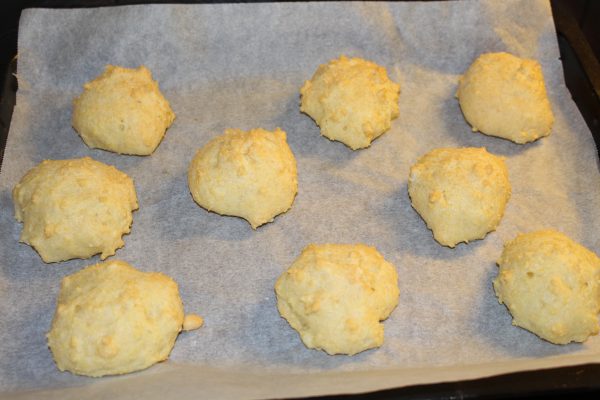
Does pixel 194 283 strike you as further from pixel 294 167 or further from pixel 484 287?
pixel 484 287

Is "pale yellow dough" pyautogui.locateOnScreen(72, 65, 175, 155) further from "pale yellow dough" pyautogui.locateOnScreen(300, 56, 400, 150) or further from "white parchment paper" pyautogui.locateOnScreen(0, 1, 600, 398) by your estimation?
"pale yellow dough" pyautogui.locateOnScreen(300, 56, 400, 150)

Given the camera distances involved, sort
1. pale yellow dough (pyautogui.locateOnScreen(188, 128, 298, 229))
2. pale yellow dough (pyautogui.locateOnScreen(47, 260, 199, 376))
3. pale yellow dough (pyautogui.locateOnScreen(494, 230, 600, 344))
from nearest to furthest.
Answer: pale yellow dough (pyautogui.locateOnScreen(47, 260, 199, 376)) → pale yellow dough (pyautogui.locateOnScreen(494, 230, 600, 344)) → pale yellow dough (pyautogui.locateOnScreen(188, 128, 298, 229))

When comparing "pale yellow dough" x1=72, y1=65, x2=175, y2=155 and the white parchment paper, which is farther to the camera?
"pale yellow dough" x1=72, y1=65, x2=175, y2=155

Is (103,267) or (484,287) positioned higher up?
(103,267)

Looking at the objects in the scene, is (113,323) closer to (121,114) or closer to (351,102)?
(121,114)

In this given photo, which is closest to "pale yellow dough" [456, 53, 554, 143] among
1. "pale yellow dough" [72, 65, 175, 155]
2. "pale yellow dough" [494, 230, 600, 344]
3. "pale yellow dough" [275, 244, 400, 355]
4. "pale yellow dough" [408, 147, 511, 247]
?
"pale yellow dough" [408, 147, 511, 247]

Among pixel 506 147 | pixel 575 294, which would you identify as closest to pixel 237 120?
pixel 506 147
